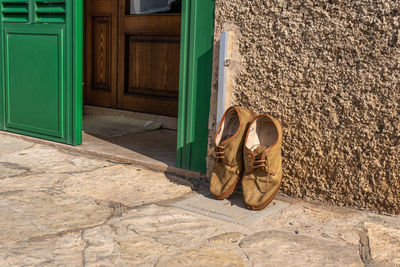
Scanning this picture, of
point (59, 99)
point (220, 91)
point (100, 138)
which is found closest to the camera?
point (220, 91)

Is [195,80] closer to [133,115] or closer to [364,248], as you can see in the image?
[364,248]

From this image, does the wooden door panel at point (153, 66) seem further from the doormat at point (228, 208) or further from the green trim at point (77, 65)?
the doormat at point (228, 208)

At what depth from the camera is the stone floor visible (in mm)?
2023

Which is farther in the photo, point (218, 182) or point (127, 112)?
point (127, 112)

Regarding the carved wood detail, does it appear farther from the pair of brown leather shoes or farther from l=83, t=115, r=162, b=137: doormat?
the pair of brown leather shoes

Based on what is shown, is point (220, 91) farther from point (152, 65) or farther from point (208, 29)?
point (152, 65)

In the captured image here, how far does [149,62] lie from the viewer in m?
5.12

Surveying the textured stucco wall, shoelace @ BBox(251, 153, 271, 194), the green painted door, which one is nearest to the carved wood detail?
the green painted door

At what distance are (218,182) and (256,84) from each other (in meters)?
0.60

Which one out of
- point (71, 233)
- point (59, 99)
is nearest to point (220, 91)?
point (71, 233)

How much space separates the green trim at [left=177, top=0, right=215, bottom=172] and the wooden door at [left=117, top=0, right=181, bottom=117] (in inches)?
68.9

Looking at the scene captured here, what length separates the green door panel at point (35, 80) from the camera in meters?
3.88

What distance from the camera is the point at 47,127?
158 inches

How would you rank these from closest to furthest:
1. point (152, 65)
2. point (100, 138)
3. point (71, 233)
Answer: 1. point (71, 233)
2. point (100, 138)
3. point (152, 65)
